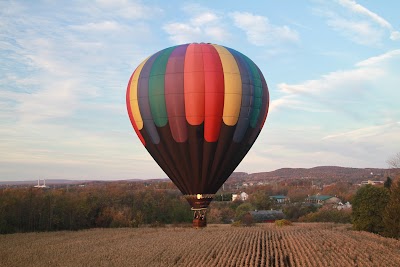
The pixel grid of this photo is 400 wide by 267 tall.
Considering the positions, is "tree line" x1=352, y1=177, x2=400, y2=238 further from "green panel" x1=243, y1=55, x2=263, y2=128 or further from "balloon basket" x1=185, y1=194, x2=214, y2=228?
"balloon basket" x1=185, y1=194, x2=214, y2=228

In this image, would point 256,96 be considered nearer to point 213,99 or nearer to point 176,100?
point 213,99

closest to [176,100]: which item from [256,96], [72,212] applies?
[256,96]

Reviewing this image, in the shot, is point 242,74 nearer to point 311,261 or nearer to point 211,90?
point 211,90

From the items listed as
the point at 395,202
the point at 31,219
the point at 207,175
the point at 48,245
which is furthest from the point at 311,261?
the point at 31,219

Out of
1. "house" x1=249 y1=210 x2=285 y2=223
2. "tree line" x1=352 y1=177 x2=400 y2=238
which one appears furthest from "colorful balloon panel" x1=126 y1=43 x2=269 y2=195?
"house" x1=249 y1=210 x2=285 y2=223

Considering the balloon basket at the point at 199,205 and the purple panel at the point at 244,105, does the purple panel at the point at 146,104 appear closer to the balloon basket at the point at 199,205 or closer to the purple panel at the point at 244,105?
the balloon basket at the point at 199,205

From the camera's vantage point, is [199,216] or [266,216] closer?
[199,216]

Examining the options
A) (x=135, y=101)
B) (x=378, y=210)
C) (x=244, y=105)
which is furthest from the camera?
(x=378, y=210)
